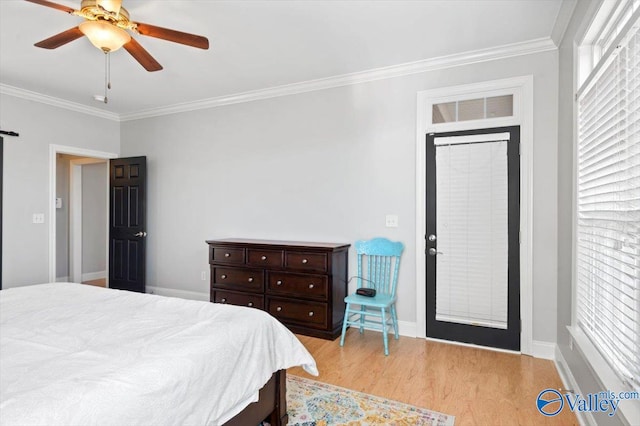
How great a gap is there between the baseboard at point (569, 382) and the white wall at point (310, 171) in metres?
0.26

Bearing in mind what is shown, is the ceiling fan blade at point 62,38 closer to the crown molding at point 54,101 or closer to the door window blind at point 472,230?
the crown molding at point 54,101

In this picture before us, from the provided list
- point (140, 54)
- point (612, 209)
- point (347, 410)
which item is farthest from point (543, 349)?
point (140, 54)

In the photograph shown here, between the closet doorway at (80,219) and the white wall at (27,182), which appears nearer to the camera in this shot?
the white wall at (27,182)

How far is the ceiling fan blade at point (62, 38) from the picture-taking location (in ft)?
7.14

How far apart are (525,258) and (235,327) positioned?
2.59 meters

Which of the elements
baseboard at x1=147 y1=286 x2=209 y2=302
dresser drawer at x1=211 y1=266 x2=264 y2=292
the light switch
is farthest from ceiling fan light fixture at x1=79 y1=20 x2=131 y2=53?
baseboard at x1=147 y1=286 x2=209 y2=302

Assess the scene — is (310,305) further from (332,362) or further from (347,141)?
(347,141)

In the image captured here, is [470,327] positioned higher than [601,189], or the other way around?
[601,189]

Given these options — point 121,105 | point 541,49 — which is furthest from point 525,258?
point 121,105

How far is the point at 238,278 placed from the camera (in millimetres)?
3902

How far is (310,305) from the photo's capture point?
3506mm

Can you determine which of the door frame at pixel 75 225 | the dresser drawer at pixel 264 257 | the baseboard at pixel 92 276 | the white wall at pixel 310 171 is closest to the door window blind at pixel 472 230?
the white wall at pixel 310 171

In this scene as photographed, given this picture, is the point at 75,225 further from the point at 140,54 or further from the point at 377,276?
the point at 377,276

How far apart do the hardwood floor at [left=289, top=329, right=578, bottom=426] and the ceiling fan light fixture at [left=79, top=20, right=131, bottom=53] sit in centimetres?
260
